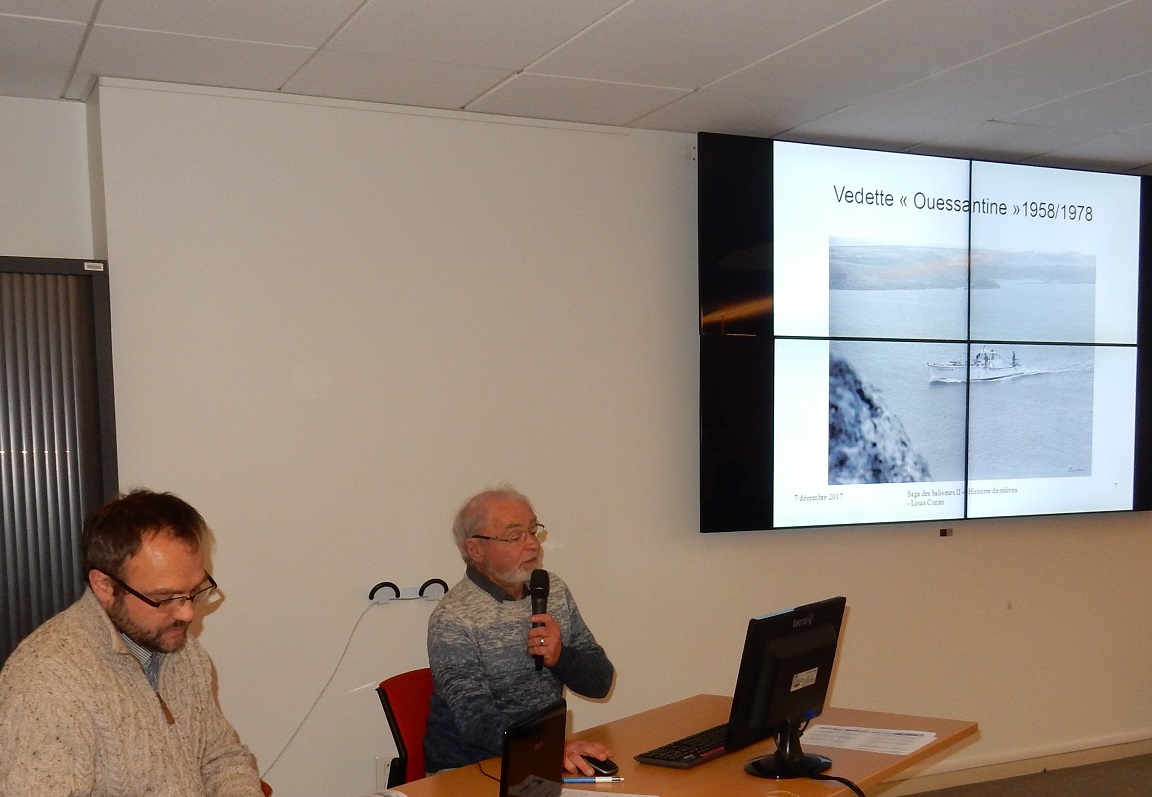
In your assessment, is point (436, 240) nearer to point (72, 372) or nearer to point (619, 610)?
point (72, 372)

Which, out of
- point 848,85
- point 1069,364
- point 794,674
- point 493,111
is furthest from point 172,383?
point 1069,364

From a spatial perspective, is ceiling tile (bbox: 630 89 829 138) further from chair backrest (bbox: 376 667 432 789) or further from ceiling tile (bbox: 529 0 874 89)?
chair backrest (bbox: 376 667 432 789)

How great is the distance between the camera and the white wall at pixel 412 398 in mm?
3873

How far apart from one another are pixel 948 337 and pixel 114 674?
3.96 meters

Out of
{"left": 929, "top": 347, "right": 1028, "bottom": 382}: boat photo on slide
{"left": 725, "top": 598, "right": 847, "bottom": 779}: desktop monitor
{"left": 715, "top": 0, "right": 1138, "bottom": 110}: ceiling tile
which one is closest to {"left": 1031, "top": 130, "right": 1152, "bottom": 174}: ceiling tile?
{"left": 929, "top": 347, "right": 1028, "bottom": 382}: boat photo on slide

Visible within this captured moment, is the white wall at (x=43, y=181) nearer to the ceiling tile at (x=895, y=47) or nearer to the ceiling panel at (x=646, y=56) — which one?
the ceiling panel at (x=646, y=56)

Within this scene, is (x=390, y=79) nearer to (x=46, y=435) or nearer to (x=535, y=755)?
(x=46, y=435)

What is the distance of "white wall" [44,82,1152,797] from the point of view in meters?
3.87

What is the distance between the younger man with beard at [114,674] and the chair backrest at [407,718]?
75cm

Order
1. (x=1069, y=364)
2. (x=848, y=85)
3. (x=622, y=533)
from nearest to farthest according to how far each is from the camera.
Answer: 1. (x=848, y=85)
2. (x=622, y=533)
3. (x=1069, y=364)

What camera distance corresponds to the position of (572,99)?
4141mm

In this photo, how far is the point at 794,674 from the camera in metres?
2.82

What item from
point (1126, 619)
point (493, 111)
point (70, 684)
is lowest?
point (1126, 619)

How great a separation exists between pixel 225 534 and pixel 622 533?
5.20 feet
